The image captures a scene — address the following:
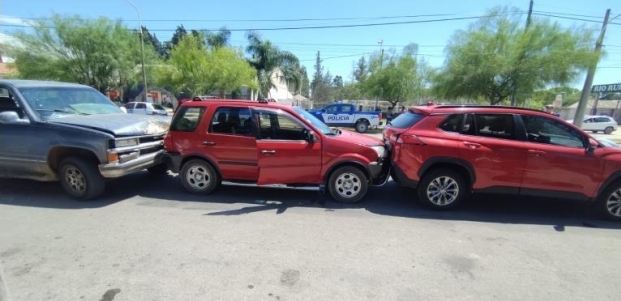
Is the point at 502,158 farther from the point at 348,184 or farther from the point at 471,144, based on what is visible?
the point at 348,184

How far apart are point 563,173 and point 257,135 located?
4.87 m

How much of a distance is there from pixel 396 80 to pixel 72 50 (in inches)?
974

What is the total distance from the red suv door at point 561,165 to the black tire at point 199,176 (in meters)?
5.16

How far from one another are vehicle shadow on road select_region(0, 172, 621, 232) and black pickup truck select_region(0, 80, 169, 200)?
1.44 feet

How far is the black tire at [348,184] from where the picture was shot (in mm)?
5273

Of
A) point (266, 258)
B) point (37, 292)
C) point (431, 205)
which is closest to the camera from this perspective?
point (37, 292)

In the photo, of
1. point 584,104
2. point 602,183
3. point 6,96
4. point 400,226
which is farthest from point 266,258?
point 584,104

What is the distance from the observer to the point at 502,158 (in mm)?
4891

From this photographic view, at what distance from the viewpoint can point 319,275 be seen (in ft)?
10.5

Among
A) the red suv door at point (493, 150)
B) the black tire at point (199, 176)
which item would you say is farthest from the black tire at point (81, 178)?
the red suv door at point (493, 150)

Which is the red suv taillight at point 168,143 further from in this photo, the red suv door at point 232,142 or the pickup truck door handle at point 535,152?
the pickup truck door handle at point 535,152

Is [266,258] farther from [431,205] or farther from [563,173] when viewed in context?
[563,173]

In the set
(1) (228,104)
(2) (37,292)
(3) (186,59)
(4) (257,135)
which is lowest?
(2) (37,292)

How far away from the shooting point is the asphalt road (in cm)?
300
